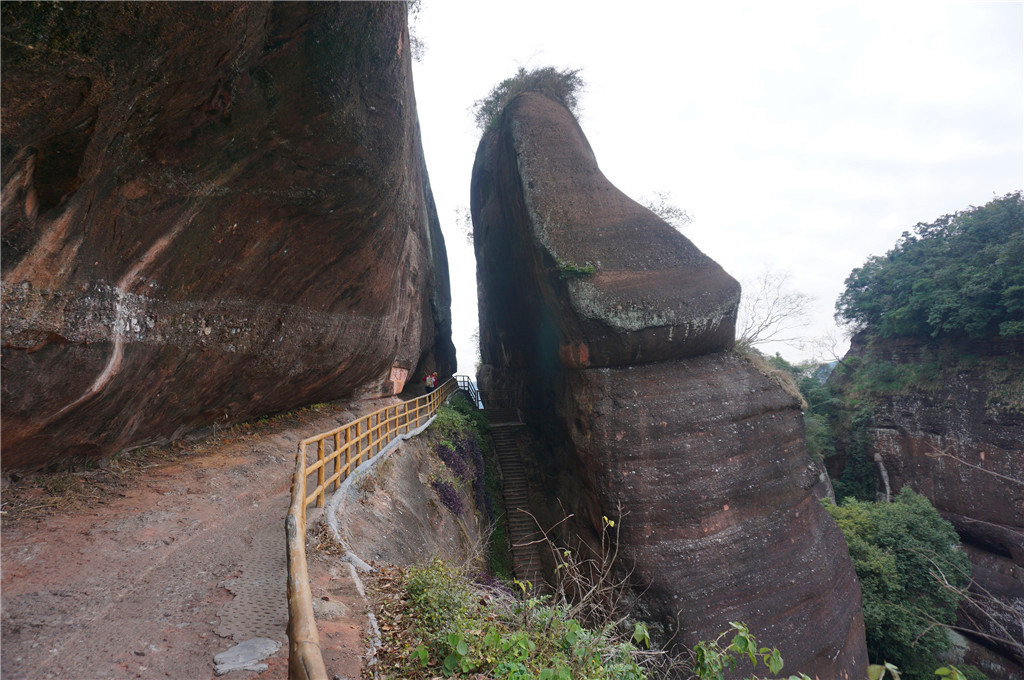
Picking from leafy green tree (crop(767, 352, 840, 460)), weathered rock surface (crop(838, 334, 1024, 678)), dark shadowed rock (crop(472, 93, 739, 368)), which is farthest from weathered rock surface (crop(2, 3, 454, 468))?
leafy green tree (crop(767, 352, 840, 460))

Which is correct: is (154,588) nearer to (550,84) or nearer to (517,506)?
(517,506)

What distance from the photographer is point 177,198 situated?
5523mm

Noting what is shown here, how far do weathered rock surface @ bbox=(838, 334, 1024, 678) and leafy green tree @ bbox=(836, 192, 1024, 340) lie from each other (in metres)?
1.10

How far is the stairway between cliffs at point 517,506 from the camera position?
1387 centimetres

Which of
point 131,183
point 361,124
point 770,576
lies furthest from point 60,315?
point 770,576

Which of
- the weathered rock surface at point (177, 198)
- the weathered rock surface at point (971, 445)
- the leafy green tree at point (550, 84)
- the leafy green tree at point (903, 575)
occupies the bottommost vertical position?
the leafy green tree at point (903, 575)

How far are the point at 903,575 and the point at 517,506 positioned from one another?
1320cm

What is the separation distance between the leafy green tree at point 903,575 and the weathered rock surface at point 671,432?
3724 mm

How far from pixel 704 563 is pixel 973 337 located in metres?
19.2

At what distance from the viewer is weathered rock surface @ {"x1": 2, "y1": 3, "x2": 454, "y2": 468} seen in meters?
3.85

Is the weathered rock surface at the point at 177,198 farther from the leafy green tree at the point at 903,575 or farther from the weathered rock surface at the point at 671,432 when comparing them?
the leafy green tree at the point at 903,575

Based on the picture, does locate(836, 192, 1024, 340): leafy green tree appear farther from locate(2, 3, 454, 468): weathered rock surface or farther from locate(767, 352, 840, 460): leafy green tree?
locate(2, 3, 454, 468): weathered rock surface

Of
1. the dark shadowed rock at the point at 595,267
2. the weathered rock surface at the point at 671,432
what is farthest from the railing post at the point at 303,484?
the dark shadowed rock at the point at 595,267

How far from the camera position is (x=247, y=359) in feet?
27.1
